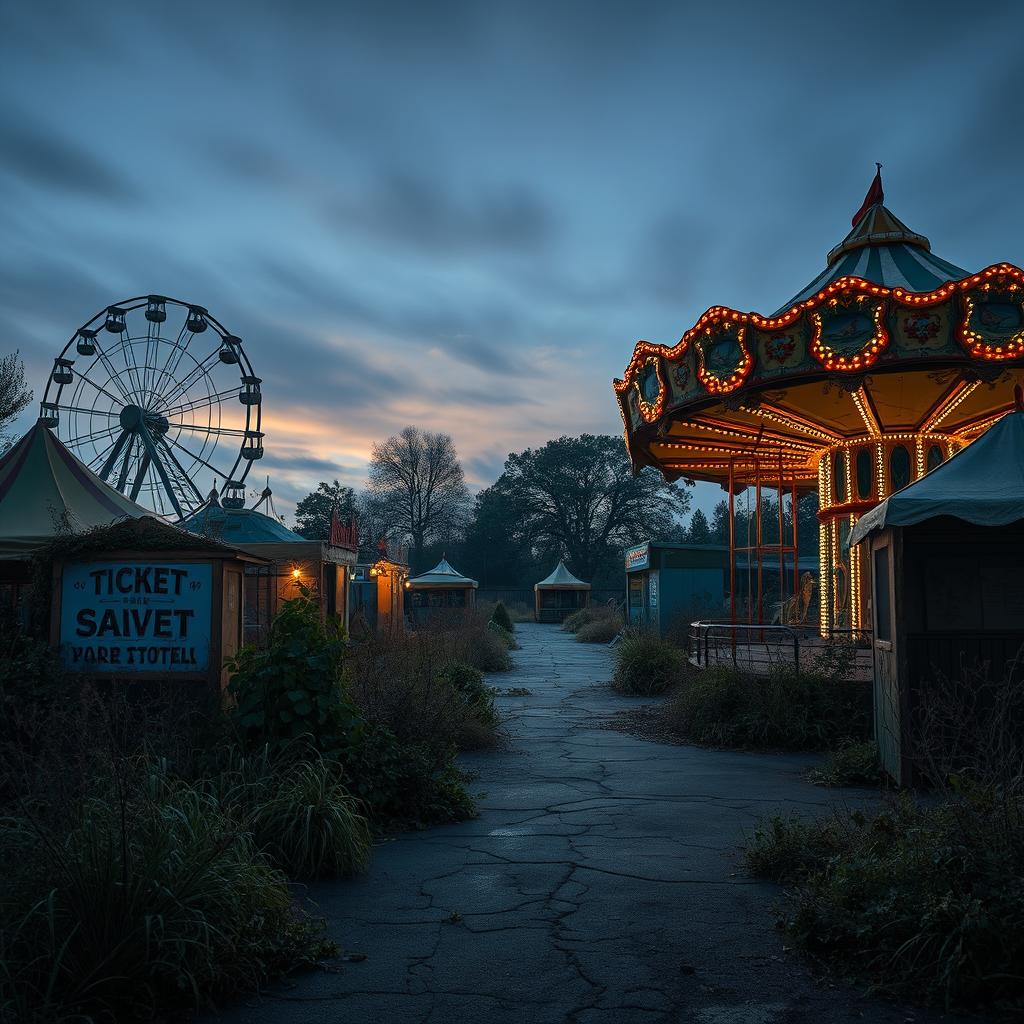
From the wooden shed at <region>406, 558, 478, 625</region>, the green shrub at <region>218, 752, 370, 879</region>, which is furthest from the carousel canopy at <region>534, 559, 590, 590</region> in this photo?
the green shrub at <region>218, 752, 370, 879</region>

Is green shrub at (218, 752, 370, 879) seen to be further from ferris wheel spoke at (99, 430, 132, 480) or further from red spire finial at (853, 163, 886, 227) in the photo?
ferris wheel spoke at (99, 430, 132, 480)

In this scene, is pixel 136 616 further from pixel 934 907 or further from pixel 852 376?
pixel 852 376

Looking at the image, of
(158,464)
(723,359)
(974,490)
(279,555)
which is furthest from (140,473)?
(974,490)

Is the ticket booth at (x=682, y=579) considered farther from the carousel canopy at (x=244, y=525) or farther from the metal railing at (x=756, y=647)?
the carousel canopy at (x=244, y=525)

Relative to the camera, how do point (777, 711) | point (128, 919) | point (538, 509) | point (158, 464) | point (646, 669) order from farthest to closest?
1. point (538, 509)
2. point (158, 464)
3. point (646, 669)
4. point (777, 711)
5. point (128, 919)

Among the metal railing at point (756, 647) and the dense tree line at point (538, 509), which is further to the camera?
the dense tree line at point (538, 509)

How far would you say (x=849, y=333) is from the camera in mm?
14055

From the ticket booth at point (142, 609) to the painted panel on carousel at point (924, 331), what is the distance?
1043 cm

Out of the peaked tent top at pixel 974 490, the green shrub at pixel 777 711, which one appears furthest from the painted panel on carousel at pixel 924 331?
the green shrub at pixel 777 711

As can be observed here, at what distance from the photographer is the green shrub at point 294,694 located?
684cm

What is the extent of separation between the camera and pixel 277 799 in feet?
19.0

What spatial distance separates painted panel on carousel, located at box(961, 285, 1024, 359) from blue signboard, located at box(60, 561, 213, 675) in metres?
11.3

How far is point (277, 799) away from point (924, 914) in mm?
3733

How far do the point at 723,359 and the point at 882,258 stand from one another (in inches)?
143
